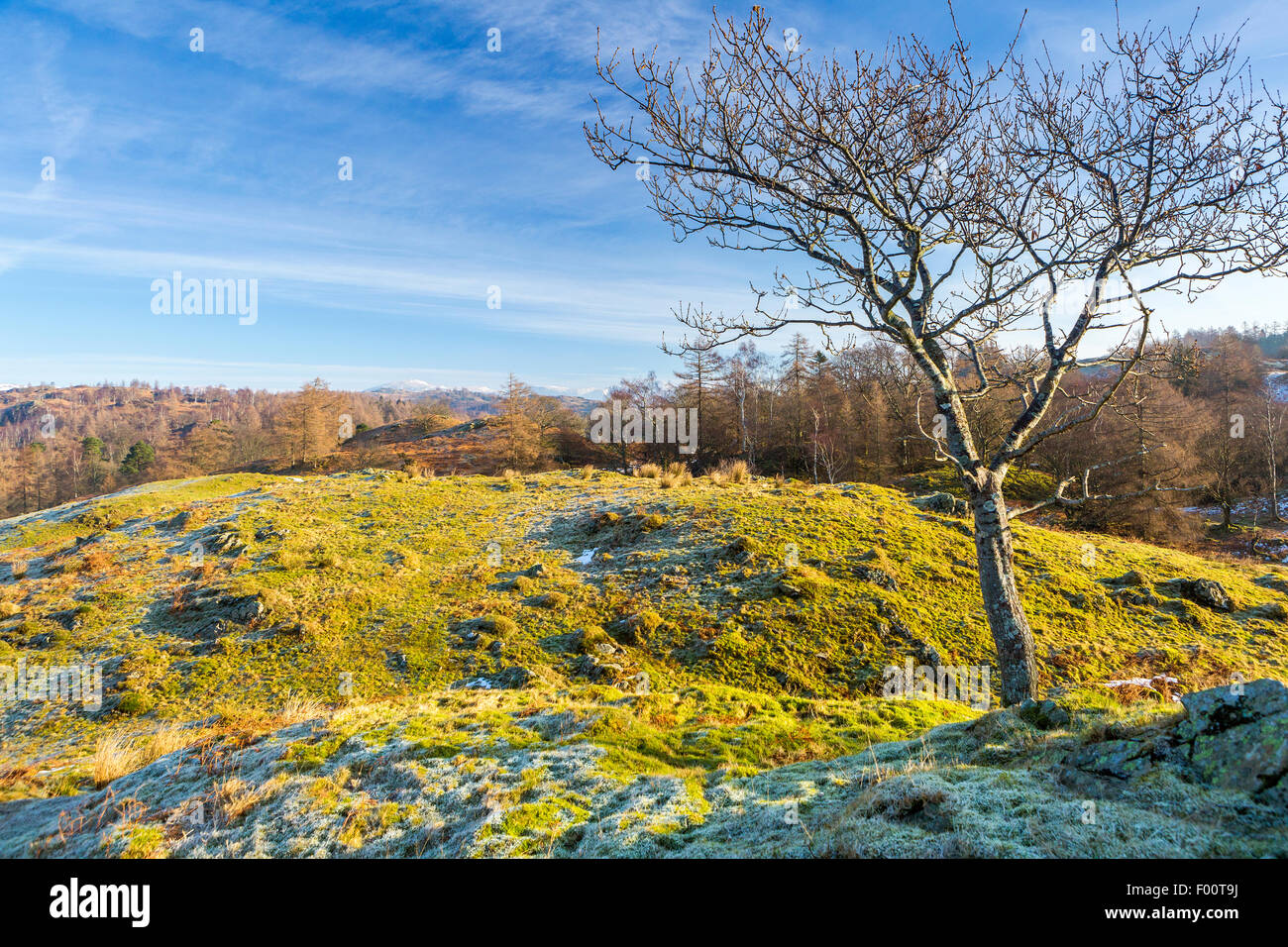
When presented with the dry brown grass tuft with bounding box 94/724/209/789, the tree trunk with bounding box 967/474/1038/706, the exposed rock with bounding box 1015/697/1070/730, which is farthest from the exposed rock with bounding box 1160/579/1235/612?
the dry brown grass tuft with bounding box 94/724/209/789

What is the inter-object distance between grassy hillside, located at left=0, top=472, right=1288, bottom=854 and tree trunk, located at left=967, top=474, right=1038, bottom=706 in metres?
0.93

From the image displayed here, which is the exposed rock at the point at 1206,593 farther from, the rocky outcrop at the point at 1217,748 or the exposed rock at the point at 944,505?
the rocky outcrop at the point at 1217,748

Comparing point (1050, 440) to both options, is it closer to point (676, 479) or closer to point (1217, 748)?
point (676, 479)

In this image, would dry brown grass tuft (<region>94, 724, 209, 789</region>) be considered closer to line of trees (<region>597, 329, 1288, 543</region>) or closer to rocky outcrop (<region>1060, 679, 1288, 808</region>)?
rocky outcrop (<region>1060, 679, 1288, 808</region>)

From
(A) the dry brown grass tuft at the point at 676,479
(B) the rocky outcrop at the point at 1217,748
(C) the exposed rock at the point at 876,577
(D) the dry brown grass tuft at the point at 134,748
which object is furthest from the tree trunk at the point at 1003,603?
(A) the dry brown grass tuft at the point at 676,479

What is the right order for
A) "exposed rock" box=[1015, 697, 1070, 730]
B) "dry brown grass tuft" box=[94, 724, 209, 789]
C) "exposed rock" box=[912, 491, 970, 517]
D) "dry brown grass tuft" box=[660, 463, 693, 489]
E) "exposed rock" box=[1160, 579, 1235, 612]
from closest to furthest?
"exposed rock" box=[1015, 697, 1070, 730] → "dry brown grass tuft" box=[94, 724, 209, 789] → "exposed rock" box=[1160, 579, 1235, 612] → "exposed rock" box=[912, 491, 970, 517] → "dry brown grass tuft" box=[660, 463, 693, 489]

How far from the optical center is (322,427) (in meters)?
46.6

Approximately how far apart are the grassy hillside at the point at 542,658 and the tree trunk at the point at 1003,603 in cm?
93

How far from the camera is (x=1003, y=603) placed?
20.3 feet

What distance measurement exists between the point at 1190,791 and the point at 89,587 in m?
19.0

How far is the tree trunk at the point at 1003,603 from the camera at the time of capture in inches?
243

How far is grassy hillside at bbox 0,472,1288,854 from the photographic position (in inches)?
175

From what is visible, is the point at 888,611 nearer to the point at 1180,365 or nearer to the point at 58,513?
the point at 1180,365
